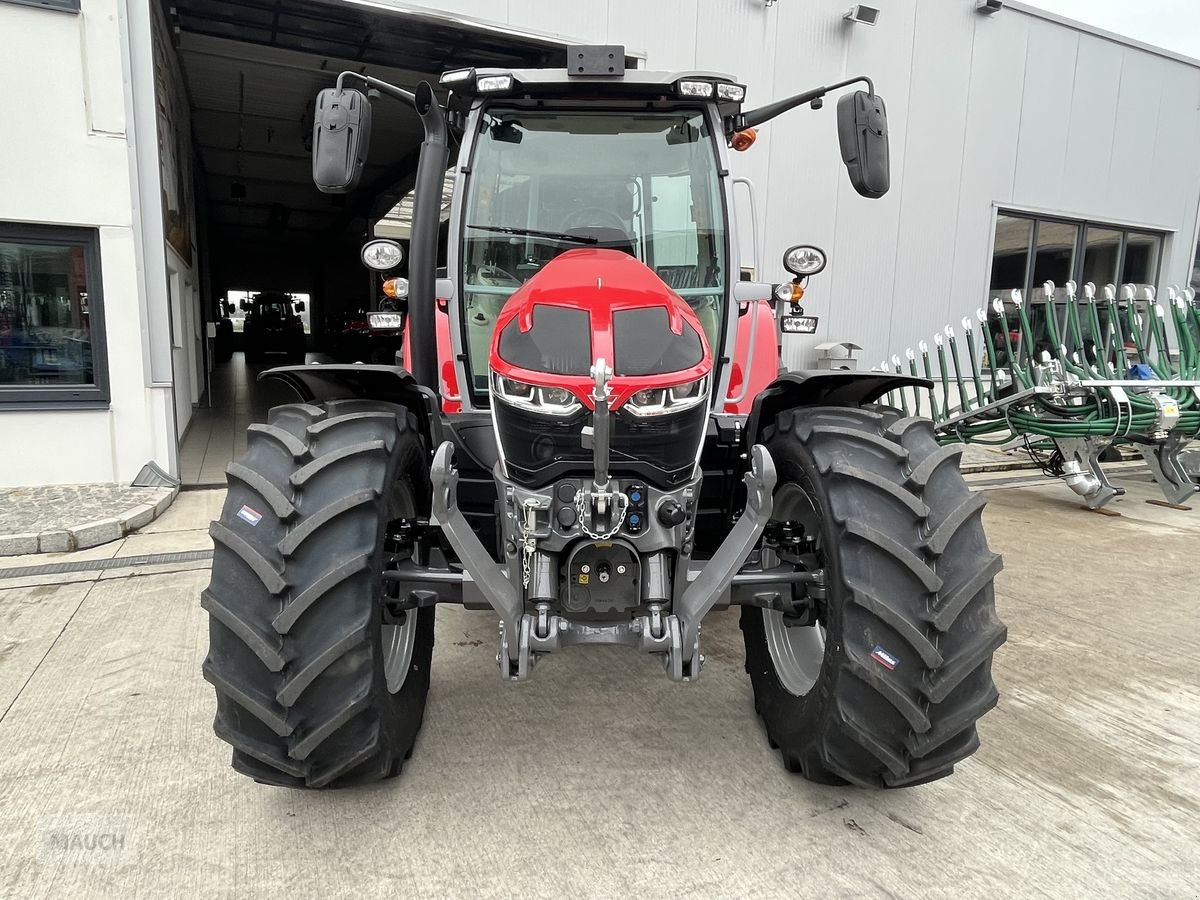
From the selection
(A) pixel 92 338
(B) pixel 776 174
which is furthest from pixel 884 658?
(B) pixel 776 174

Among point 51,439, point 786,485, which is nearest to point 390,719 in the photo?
point 786,485

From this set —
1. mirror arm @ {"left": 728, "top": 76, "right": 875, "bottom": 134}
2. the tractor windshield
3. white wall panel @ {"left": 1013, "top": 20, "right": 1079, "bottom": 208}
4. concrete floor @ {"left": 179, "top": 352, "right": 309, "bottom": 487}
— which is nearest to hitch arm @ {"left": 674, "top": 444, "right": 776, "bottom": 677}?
the tractor windshield

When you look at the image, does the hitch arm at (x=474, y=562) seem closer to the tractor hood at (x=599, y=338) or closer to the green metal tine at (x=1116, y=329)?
the tractor hood at (x=599, y=338)

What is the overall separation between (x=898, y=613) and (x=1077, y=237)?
34.9 ft

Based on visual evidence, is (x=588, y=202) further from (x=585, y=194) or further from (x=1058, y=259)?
(x=1058, y=259)

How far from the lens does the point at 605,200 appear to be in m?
2.97

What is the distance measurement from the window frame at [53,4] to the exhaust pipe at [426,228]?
4.19m

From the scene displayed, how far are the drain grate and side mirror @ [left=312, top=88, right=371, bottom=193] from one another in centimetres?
298

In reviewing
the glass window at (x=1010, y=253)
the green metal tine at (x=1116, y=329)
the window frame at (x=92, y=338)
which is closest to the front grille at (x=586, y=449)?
the window frame at (x=92, y=338)

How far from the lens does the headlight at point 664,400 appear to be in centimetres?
211

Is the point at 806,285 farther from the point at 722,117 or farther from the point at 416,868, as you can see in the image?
the point at 416,868

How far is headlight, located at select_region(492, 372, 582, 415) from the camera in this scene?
2.10 metres

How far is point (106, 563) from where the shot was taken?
453cm

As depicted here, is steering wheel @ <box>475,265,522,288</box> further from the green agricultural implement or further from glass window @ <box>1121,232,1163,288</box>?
glass window @ <box>1121,232,1163,288</box>
